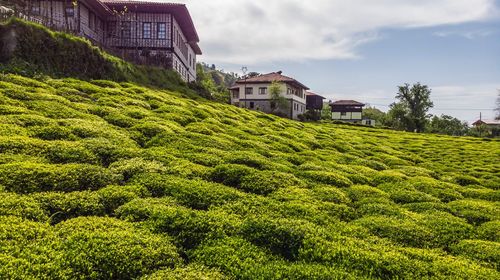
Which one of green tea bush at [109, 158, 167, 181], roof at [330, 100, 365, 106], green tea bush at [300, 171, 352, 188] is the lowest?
green tea bush at [300, 171, 352, 188]

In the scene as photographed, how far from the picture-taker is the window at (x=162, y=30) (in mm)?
47781

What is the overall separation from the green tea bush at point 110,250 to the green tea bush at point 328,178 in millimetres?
8591

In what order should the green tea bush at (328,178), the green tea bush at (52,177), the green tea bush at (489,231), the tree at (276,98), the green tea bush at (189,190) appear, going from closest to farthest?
the green tea bush at (52,177)
the green tea bush at (189,190)
the green tea bush at (489,231)
the green tea bush at (328,178)
the tree at (276,98)

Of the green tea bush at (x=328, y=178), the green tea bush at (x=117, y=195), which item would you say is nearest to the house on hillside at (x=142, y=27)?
the green tea bush at (x=328, y=178)

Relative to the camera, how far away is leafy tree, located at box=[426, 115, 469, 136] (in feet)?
373

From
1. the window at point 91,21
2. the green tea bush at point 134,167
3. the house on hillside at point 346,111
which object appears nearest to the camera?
the green tea bush at point 134,167

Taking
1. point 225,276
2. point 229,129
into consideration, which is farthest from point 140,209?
point 229,129

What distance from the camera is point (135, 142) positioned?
15.5m

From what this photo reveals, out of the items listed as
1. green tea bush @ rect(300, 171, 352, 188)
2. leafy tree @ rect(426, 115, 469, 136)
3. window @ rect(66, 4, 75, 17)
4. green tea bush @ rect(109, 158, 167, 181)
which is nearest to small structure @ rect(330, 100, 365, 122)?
leafy tree @ rect(426, 115, 469, 136)

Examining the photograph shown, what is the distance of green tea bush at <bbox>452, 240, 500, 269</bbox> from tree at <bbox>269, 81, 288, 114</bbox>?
235 ft

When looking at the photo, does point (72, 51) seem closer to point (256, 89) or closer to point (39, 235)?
point (39, 235)

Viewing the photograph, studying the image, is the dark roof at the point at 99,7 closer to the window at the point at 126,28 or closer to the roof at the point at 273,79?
the window at the point at 126,28

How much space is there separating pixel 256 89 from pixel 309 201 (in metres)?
78.8

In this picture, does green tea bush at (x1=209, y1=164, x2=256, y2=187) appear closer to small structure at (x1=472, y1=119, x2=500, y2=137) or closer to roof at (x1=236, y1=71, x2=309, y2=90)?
roof at (x1=236, y1=71, x2=309, y2=90)
